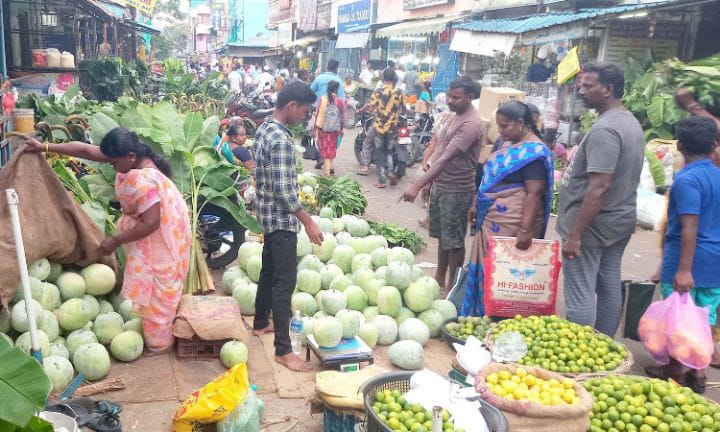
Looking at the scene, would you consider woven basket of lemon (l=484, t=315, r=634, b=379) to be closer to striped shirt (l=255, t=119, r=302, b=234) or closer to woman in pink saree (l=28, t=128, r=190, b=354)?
striped shirt (l=255, t=119, r=302, b=234)

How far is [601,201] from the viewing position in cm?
428

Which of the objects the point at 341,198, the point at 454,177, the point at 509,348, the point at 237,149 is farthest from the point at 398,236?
the point at 509,348

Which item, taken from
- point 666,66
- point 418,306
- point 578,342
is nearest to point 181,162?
point 418,306

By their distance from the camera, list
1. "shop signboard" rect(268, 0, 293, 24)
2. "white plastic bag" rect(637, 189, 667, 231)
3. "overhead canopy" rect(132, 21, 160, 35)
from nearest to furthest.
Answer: "white plastic bag" rect(637, 189, 667, 231)
"overhead canopy" rect(132, 21, 160, 35)
"shop signboard" rect(268, 0, 293, 24)

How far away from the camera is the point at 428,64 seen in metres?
19.7

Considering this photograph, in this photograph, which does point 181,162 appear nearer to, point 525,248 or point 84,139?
point 84,139

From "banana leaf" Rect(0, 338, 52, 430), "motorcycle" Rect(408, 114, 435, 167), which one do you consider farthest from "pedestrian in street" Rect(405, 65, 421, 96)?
"banana leaf" Rect(0, 338, 52, 430)

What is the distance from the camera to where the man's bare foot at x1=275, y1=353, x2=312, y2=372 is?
442cm

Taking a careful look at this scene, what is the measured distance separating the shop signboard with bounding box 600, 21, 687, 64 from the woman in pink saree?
8.75 meters

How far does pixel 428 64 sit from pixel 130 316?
16292 mm

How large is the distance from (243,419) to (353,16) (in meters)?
25.8

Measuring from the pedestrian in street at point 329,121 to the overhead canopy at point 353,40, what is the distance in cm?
1296

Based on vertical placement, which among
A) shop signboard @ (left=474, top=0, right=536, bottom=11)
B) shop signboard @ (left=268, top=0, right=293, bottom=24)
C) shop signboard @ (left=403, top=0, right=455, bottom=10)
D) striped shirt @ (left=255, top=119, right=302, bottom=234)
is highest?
shop signboard @ (left=268, top=0, right=293, bottom=24)

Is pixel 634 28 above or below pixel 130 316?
above
